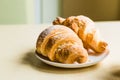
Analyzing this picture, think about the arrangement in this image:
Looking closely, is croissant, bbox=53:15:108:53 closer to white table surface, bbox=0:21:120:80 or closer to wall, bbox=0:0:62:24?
white table surface, bbox=0:21:120:80

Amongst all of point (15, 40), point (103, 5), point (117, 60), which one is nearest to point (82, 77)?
point (117, 60)

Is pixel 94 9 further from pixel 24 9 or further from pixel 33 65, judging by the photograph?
pixel 33 65

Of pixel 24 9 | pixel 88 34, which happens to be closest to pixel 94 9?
pixel 24 9

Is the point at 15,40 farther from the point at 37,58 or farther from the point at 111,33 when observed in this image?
the point at 111,33

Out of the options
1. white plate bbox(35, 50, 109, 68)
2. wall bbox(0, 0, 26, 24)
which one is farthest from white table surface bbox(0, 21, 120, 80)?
wall bbox(0, 0, 26, 24)

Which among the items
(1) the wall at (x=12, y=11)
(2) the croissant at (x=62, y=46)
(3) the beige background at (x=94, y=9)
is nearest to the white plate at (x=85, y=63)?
(2) the croissant at (x=62, y=46)

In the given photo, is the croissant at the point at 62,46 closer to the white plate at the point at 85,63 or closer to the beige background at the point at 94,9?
the white plate at the point at 85,63
